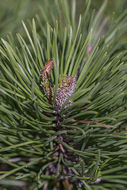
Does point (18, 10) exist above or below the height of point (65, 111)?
above

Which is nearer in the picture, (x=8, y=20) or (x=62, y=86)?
(x=62, y=86)

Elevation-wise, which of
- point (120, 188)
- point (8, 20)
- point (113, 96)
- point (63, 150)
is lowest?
point (120, 188)

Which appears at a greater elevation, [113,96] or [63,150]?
[113,96]

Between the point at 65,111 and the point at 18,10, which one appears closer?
the point at 65,111

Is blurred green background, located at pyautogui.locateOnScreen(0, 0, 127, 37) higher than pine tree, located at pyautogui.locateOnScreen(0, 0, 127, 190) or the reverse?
higher

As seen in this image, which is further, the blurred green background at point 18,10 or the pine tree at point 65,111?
the blurred green background at point 18,10

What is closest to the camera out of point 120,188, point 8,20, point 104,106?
point 104,106

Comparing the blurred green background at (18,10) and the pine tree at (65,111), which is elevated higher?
the blurred green background at (18,10)

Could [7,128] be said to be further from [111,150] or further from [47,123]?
[111,150]

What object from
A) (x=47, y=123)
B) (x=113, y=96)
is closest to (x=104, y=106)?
(x=113, y=96)

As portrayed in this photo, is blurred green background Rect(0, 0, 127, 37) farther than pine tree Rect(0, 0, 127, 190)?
Yes

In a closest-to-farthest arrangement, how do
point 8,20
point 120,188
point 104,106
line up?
point 104,106
point 120,188
point 8,20
